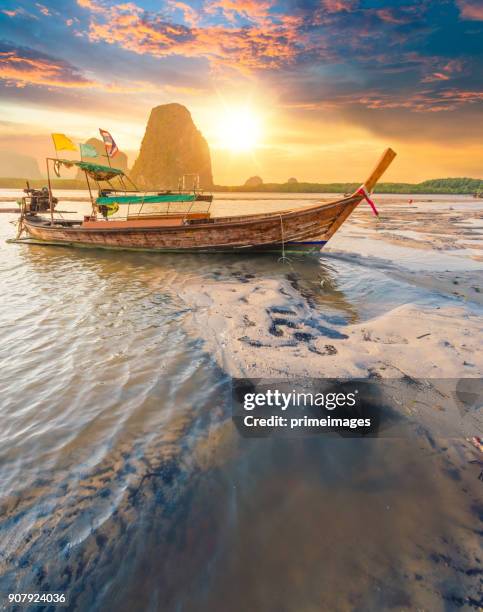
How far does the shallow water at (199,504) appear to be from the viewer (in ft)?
7.45

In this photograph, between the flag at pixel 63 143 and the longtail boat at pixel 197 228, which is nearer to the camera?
the longtail boat at pixel 197 228

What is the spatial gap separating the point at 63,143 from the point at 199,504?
16621mm

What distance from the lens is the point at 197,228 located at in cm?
1381

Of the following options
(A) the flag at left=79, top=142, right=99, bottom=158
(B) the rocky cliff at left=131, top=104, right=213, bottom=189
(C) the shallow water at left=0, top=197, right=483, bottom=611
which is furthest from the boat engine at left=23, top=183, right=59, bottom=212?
→ (B) the rocky cliff at left=131, top=104, right=213, bottom=189

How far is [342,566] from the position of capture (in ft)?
7.72

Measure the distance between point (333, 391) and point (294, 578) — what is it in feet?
8.23

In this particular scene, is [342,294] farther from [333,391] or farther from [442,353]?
[333,391]

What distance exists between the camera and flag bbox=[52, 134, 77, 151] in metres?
13.5

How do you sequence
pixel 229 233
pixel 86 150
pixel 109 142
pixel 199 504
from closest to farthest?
pixel 199 504
pixel 229 233
pixel 86 150
pixel 109 142

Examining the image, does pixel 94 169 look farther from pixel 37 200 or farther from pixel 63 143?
pixel 37 200

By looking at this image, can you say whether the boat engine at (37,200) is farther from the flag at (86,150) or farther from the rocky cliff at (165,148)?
the rocky cliff at (165,148)

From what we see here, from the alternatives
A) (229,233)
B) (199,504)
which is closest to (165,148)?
(229,233)

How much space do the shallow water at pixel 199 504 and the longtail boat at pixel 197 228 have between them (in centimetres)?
928

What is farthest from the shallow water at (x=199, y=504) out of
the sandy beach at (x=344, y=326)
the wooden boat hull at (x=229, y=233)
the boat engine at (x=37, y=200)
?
the boat engine at (x=37, y=200)
